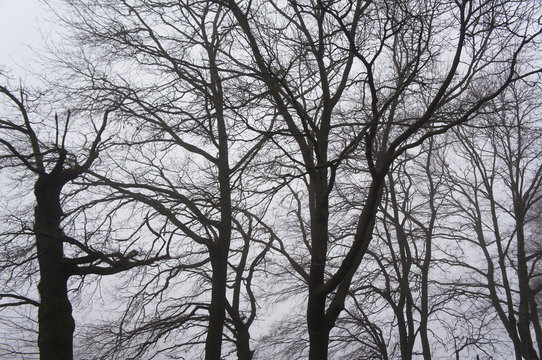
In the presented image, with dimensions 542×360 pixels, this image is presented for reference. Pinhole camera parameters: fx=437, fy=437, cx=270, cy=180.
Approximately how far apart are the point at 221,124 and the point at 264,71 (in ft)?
8.39

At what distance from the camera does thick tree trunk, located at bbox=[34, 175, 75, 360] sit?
7387 millimetres


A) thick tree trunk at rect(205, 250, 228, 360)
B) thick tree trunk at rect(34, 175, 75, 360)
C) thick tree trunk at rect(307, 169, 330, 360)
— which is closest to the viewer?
thick tree trunk at rect(307, 169, 330, 360)

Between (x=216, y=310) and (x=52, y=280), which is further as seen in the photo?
(x=216, y=310)

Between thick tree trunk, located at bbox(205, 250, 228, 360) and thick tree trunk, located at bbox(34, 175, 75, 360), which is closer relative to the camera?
thick tree trunk, located at bbox(34, 175, 75, 360)

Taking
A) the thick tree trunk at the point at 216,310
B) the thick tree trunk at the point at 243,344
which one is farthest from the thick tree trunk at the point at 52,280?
the thick tree trunk at the point at 243,344

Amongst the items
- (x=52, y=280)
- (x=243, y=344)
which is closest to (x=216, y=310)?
(x=243, y=344)

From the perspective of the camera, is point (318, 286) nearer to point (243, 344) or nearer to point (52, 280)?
point (52, 280)

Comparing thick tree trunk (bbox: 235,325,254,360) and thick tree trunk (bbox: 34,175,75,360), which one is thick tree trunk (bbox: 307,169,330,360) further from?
thick tree trunk (bbox: 235,325,254,360)

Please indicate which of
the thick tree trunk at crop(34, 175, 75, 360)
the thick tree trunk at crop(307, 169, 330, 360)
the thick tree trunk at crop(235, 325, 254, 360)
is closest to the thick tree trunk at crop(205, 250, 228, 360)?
the thick tree trunk at crop(235, 325, 254, 360)

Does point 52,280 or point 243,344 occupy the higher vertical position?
point 52,280

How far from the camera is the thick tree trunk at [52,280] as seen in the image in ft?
24.2

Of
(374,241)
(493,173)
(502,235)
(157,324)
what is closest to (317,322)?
(157,324)

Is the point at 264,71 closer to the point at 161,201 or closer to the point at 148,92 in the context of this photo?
the point at 148,92

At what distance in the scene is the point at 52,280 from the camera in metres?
7.82
